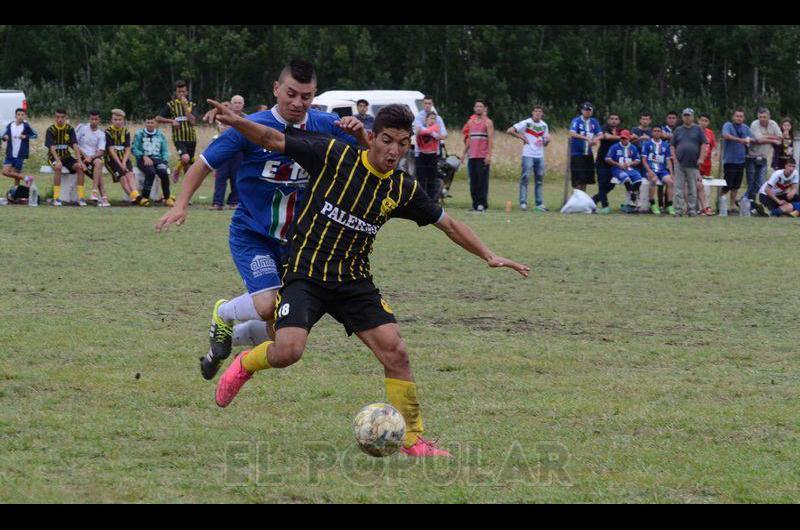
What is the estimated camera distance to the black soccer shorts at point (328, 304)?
18.7 feet

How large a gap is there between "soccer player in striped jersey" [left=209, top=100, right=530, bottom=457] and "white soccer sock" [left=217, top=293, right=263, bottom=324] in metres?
0.77

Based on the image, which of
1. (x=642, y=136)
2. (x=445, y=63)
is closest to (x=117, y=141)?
(x=642, y=136)

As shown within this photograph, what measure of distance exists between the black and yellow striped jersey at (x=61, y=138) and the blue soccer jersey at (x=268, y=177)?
1442cm

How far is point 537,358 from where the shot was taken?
26.2ft

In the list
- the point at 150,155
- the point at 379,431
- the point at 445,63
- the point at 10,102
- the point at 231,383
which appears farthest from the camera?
the point at 445,63

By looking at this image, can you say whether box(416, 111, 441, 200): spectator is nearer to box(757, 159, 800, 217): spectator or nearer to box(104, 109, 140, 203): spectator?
box(104, 109, 140, 203): spectator

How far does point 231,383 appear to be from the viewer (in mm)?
6164

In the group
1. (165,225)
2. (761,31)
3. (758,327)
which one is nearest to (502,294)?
(758,327)

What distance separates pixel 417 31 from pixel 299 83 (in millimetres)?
48609

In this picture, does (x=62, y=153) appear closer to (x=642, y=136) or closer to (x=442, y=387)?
(x=642, y=136)

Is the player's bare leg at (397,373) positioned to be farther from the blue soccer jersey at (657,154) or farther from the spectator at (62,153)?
the blue soccer jersey at (657,154)

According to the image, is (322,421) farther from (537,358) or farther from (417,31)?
(417,31)

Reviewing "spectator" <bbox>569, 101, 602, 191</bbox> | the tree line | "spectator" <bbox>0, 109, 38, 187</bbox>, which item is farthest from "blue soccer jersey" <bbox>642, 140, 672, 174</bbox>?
the tree line

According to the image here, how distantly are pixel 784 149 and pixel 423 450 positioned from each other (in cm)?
1772
